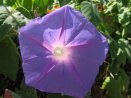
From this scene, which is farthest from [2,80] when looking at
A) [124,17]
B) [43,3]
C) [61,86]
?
[124,17]

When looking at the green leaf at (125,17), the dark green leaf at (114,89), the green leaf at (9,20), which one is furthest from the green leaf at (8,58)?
the green leaf at (125,17)

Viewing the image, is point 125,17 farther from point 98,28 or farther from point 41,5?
point 41,5

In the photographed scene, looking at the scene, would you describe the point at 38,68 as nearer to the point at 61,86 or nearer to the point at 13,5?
the point at 61,86

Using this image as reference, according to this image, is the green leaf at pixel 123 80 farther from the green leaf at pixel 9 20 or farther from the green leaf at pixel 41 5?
the green leaf at pixel 9 20

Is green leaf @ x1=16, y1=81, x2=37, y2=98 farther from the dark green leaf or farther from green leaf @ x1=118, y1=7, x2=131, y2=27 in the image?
green leaf @ x1=118, y1=7, x2=131, y2=27

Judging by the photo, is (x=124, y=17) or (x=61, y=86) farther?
(x=124, y=17)

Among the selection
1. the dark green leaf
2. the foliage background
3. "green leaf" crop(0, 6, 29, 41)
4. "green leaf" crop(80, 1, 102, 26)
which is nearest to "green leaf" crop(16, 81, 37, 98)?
the foliage background

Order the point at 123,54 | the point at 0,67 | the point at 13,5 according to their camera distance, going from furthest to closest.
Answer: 1. the point at 123,54
2. the point at 13,5
3. the point at 0,67
